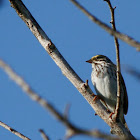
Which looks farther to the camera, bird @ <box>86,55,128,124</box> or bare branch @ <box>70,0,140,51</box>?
bird @ <box>86,55,128,124</box>

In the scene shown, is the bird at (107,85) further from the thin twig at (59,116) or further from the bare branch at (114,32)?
the thin twig at (59,116)

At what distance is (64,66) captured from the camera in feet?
14.5

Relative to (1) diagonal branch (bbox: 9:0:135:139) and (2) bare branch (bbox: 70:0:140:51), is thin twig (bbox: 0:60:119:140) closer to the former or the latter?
(2) bare branch (bbox: 70:0:140:51)

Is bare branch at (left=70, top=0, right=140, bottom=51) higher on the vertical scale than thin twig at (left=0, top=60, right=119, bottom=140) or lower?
higher

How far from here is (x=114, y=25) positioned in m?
2.97

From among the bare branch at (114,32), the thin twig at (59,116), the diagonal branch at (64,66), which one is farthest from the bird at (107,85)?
the thin twig at (59,116)

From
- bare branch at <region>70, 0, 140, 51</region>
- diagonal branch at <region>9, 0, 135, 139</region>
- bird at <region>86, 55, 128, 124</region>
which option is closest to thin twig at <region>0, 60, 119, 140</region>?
bare branch at <region>70, 0, 140, 51</region>

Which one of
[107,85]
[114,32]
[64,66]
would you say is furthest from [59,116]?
[107,85]

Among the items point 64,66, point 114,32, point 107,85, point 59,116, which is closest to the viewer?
point 59,116

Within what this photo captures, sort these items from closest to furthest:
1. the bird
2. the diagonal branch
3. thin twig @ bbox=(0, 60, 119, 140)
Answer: thin twig @ bbox=(0, 60, 119, 140), the diagonal branch, the bird

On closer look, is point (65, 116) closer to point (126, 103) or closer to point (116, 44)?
point (116, 44)

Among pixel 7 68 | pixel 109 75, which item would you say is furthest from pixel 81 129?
A: pixel 109 75

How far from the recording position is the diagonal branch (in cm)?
416

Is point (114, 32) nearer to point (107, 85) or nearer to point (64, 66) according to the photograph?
point (64, 66)
